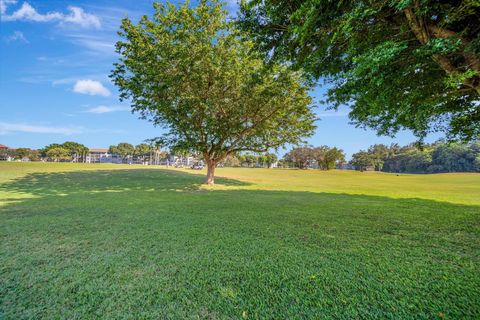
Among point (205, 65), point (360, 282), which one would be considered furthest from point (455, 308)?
point (205, 65)

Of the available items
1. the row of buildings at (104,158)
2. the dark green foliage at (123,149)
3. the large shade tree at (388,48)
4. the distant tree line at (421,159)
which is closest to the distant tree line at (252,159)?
the large shade tree at (388,48)

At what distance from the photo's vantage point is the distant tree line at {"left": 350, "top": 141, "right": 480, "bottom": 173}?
54306mm

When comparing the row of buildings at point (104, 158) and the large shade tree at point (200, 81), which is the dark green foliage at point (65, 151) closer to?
the row of buildings at point (104, 158)

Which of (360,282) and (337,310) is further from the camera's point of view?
(360,282)

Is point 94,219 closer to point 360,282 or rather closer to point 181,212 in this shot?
point 181,212

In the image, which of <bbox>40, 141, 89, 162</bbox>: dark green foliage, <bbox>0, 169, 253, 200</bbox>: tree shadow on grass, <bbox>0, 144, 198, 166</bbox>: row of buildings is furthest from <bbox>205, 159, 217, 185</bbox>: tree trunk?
<bbox>40, 141, 89, 162</bbox>: dark green foliage

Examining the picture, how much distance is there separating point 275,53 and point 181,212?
578 cm

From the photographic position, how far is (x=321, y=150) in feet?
229

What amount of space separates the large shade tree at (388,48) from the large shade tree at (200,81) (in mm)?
5463

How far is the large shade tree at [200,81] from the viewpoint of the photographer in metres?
11.8

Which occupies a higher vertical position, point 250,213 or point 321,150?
point 321,150

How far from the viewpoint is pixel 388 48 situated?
12.4 feet

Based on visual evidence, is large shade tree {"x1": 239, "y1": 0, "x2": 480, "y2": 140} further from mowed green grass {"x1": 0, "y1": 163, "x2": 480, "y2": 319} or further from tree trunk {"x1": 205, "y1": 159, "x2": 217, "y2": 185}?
tree trunk {"x1": 205, "y1": 159, "x2": 217, "y2": 185}

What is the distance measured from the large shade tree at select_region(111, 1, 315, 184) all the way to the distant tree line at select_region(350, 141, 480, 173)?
51933 mm
